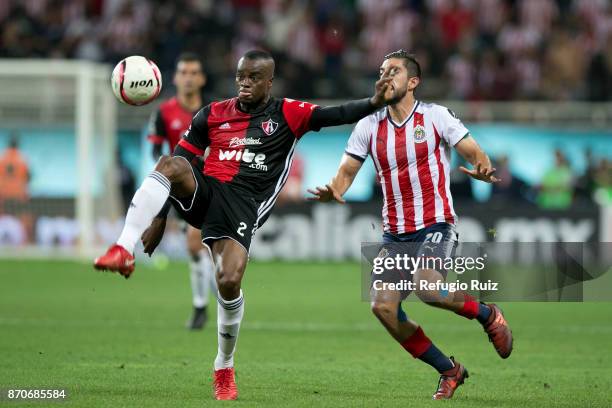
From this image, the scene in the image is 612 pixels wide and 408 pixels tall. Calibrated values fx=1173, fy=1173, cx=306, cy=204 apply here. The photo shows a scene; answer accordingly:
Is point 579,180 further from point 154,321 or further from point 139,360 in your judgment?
point 139,360

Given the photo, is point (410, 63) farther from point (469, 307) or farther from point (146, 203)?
point (146, 203)

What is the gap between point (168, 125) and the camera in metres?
11.9

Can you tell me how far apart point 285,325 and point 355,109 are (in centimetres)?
520

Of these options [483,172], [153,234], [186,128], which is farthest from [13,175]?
[483,172]

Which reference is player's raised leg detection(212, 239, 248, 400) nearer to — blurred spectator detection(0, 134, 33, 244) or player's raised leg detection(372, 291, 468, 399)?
player's raised leg detection(372, 291, 468, 399)

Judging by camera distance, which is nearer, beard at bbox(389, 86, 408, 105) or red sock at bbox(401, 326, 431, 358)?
beard at bbox(389, 86, 408, 105)

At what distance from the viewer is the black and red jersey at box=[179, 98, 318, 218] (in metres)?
7.64

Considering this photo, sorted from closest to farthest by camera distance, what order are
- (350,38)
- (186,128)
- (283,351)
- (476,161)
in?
(476,161) < (283,351) < (186,128) < (350,38)

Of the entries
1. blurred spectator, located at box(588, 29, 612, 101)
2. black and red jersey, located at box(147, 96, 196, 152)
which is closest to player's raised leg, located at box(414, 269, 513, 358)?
black and red jersey, located at box(147, 96, 196, 152)

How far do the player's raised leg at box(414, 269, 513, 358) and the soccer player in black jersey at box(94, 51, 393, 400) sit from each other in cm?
115

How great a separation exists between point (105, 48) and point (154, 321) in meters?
11.8

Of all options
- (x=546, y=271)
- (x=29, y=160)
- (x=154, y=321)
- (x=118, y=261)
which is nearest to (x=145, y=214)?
(x=118, y=261)

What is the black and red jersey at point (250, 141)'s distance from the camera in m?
7.64

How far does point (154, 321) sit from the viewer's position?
1219cm
